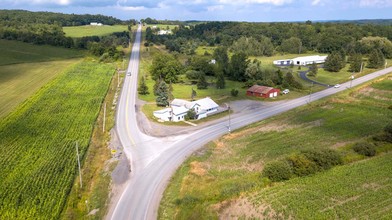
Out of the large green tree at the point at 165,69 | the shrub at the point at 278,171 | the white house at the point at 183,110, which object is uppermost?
the large green tree at the point at 165,69

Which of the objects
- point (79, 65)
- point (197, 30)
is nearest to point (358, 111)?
point (79, 65)


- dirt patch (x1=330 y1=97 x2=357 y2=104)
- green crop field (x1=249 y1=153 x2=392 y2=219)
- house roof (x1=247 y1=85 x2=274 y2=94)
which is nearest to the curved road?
dirt patch (x1=330 y1=97 x2=357 y2=104)

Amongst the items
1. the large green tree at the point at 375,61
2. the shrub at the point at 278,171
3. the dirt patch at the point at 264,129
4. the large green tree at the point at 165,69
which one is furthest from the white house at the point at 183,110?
the large green tree at the point at 375,61

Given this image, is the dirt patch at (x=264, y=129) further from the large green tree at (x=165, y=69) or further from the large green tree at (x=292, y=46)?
the large green tree at (x=292, y=46)

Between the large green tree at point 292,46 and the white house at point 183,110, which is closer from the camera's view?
the white house at point 183,110

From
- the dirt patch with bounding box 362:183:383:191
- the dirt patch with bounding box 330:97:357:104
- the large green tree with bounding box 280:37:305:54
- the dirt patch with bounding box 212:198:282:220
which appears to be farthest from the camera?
the large green tree with bounding box 280:37:305:54

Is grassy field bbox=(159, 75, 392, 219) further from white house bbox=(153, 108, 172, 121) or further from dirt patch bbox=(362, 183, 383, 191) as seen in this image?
white house bbox=(153, 108, 172, 121)
